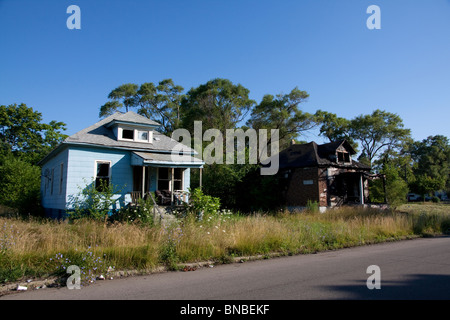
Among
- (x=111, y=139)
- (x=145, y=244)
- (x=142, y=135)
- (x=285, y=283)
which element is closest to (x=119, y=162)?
(x=111, y=139)

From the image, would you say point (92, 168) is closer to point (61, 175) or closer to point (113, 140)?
point (113, 140)

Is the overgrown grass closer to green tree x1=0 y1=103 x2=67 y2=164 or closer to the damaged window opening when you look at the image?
the damaged window opening

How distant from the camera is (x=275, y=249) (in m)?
8.88

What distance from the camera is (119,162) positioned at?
16.0 meters

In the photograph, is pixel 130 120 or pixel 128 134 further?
pixel 128 134

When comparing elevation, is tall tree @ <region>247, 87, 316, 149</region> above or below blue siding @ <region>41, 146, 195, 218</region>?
above

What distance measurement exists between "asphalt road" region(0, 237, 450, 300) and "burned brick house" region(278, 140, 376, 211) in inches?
634

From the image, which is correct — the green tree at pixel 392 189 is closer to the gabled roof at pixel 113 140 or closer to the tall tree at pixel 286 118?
the tall tree at pixel 286 118

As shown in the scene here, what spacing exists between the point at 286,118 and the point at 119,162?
73.5ft

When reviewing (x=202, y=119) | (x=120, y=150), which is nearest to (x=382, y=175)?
(x=202, y=119)

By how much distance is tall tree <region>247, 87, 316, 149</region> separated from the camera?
33844 millimetres

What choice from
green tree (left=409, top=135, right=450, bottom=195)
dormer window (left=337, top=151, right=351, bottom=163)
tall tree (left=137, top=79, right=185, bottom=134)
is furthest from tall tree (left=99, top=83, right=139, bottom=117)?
green tree (left=409, top=135, right=450, bottom=195)

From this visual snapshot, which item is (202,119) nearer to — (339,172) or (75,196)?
(339,172)
